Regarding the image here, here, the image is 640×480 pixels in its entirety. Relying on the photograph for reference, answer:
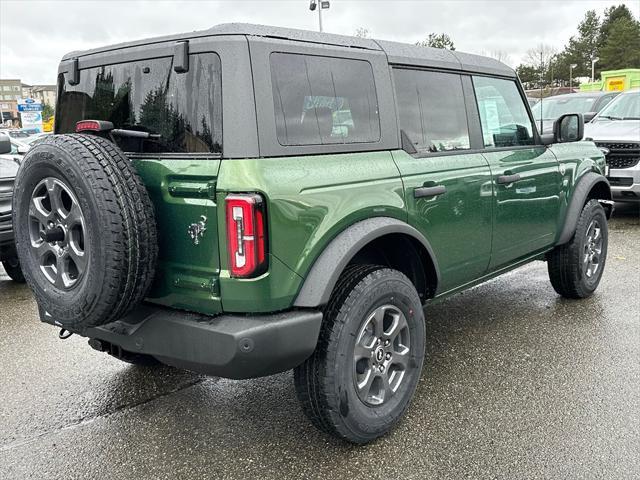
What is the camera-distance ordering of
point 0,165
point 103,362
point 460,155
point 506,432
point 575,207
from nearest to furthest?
point 506,432
point 460,155
point 103,362
point 575,207
point 0,165

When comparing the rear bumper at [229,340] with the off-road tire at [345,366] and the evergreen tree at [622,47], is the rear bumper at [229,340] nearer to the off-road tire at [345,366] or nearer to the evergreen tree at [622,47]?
the off-road tire at [345,366]

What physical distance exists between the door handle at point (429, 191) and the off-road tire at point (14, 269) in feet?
15.5

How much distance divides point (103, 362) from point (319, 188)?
2.31 metres

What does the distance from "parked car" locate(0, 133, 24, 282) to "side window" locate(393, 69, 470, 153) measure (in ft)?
12.6

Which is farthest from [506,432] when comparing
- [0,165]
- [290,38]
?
[0,165]

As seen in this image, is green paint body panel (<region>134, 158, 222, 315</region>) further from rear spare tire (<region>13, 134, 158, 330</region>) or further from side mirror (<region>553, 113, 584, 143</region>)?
side mirror (<region>553, 113, 584, 143</region>)

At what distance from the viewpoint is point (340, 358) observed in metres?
2.61

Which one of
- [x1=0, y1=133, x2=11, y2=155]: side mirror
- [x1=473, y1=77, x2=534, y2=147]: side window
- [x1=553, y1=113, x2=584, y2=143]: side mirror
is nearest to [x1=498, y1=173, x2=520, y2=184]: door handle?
[x1=473, y1=77, x2=534, y2=147]: side window

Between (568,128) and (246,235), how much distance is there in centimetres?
309

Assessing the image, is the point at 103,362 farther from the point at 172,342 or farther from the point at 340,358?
the point at 340,358

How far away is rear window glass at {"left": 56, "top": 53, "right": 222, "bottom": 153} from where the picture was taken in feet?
8.04

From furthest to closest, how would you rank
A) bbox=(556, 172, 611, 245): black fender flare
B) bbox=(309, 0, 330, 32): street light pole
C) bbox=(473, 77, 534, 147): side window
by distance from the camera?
bbox=(309, 0, 330, 32): street light pole
bbox=(556, 172, 611, 245): black fender flare
bbox=(473, 77, 534, 147): side window

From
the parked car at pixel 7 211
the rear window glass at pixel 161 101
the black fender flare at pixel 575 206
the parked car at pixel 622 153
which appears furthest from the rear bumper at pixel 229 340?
the parked car at pixel 622 153

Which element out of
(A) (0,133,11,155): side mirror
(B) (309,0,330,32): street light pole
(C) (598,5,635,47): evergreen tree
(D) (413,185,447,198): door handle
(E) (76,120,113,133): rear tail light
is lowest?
(D) (413,185,447,198): door handle
